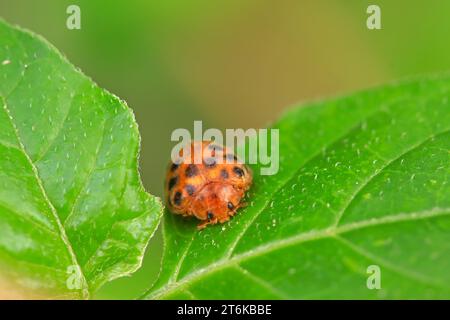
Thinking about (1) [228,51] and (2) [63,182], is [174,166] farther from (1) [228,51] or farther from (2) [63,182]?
(1) [228,51]

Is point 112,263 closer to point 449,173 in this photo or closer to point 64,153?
point 64,153

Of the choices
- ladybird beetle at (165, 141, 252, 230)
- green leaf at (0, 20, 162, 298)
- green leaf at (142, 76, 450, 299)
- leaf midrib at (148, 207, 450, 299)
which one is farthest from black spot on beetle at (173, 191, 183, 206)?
leaf midrib at (148, 207, 450, 299)

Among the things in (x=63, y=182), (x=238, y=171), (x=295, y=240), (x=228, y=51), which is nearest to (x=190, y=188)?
(x=238, y=171)

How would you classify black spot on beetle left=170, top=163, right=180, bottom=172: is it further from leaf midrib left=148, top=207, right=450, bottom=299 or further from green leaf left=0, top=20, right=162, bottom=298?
leaf midrib left=148, top=207, right=450, bottom=299

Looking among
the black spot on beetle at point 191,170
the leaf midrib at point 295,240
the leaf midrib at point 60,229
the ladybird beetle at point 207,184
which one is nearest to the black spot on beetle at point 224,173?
the ladybird beetle at point 207,184
